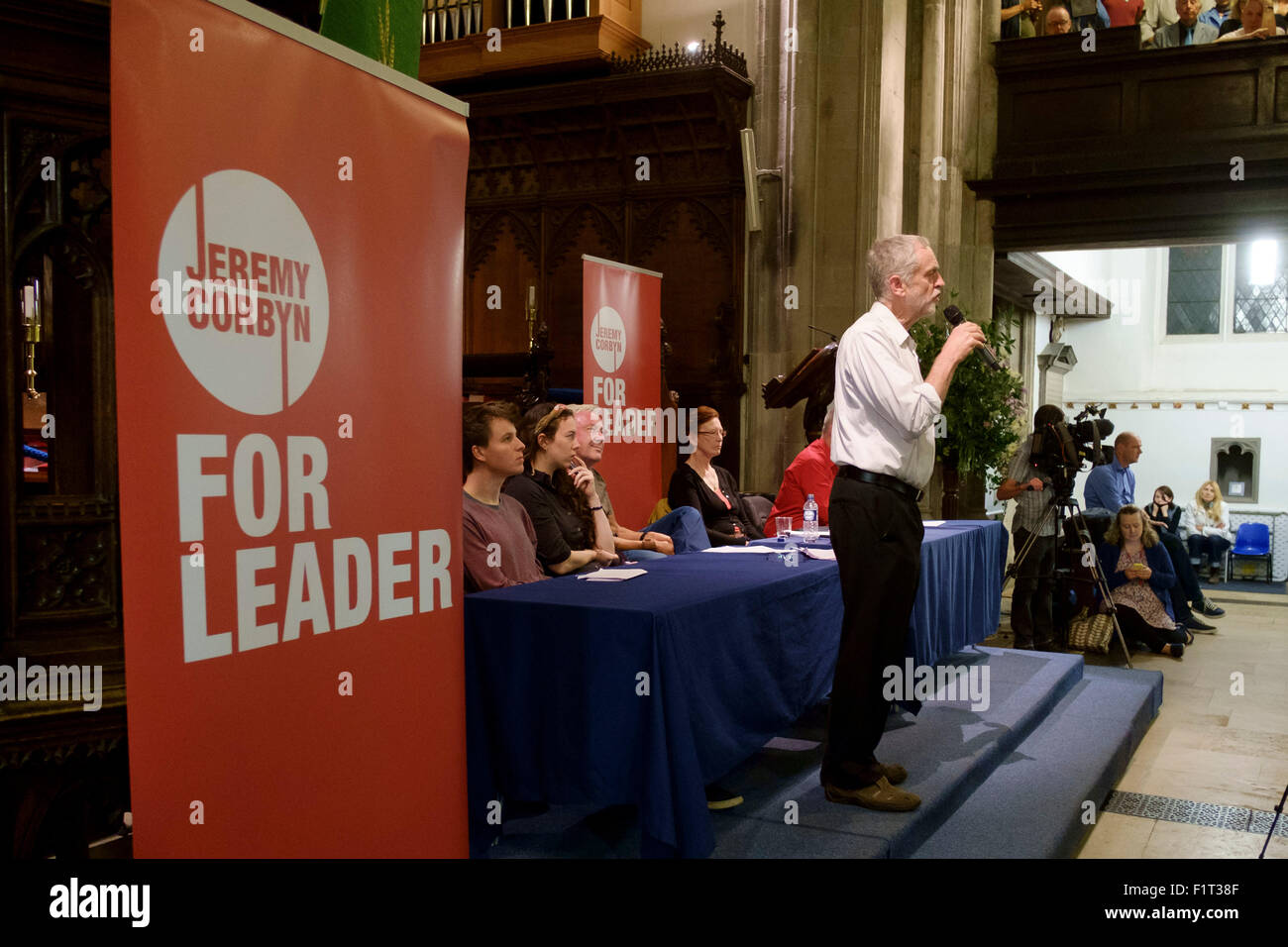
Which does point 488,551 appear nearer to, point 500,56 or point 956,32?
point 500,56

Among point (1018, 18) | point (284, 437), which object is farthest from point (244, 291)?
point (1018, 18)

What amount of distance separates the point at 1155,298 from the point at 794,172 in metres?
8.65

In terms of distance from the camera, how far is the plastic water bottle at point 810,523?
4535mm

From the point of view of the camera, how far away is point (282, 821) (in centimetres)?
Result: 181

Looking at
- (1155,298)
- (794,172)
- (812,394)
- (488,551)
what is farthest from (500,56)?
(1155,298)

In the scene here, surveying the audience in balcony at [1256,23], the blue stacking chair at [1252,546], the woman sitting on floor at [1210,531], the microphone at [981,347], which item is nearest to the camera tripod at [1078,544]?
the microphone at [981,347]

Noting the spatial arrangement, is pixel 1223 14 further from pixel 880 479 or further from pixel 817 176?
pixel 880 479

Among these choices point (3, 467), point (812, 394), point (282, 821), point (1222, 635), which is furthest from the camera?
point (1222, 635)

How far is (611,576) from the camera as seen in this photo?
10.5ft

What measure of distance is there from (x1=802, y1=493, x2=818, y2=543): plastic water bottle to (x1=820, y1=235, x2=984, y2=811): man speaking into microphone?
1.46 meters

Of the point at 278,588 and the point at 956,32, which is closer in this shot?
the point at 278,588

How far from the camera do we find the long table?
8.31 feet

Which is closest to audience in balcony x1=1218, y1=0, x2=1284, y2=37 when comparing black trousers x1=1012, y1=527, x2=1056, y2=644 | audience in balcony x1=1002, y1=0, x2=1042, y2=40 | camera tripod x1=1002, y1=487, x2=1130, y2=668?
audience in balcony x1=1002, y1=0, x2=1042, y2=40

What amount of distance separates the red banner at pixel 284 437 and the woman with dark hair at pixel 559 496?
1.54 m
